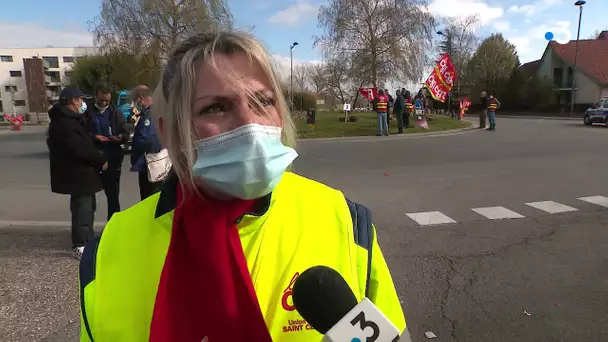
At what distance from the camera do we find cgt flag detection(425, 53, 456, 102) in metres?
22.5

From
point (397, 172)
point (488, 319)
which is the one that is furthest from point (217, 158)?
point (397, 172)

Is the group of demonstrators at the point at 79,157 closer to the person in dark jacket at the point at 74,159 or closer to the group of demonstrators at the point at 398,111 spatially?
the person in dark jacket at the point at 74,159

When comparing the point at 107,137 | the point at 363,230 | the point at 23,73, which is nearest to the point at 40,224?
the point at 107,137

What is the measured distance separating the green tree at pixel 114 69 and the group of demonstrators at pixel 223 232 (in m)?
26.0

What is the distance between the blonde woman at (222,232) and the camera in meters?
1.14

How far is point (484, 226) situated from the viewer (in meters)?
5.82

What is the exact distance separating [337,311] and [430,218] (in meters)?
5.65

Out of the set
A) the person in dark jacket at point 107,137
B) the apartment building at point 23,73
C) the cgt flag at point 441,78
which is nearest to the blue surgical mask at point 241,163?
the person in dark jacket at point 107,137

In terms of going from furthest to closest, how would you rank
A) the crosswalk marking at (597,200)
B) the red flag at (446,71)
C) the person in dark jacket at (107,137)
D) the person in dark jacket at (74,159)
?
the red flag at (446,71), the crosswalk marking at (597,200), the person in dark jacket at (107,137), the person in dark jacket at (74,159)

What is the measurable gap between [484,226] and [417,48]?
2847 centimetres

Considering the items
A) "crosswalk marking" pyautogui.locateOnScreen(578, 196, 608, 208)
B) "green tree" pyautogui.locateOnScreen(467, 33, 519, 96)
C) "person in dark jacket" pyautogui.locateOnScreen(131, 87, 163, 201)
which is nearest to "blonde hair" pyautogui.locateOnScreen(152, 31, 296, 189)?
"person in dark jacket" pyautogui.locateOnScreen(131, 87, 163, 201)

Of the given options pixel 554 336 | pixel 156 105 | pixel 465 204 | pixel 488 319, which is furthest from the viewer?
pixel 465 204

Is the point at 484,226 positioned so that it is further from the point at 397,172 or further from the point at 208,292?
→ the point at 208,292

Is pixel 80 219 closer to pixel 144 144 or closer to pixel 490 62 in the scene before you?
pixel 144 144
